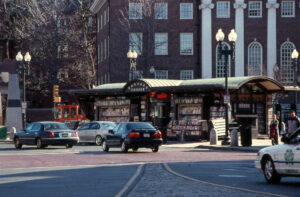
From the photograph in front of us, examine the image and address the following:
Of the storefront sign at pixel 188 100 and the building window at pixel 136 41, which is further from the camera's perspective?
the building window at pixel 136 41

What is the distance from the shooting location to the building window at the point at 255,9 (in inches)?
2579

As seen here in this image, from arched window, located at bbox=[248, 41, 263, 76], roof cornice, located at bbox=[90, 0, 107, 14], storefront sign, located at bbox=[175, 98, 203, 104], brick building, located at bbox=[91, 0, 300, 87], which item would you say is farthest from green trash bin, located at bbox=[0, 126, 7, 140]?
arched window, located at bbox=[248, 41, 263, 76]

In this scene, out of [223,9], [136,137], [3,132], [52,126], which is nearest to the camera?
[136,137]

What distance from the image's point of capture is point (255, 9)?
2584 inches

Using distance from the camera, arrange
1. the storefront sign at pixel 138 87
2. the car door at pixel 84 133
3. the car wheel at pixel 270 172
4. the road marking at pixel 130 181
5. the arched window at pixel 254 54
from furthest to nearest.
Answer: the arched window at pixel 254 54
the storefront sign at pixel 138 87
the car door at pixel 84 133
the car wheel at pixel 270 172
the road marking at pixel 130 181

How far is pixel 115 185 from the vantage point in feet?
49.7

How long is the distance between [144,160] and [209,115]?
19.4 m

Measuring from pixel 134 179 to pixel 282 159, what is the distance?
3.55 metres

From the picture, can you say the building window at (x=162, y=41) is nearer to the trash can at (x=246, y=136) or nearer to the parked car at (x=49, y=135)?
the parked car at (x=49, y=135)

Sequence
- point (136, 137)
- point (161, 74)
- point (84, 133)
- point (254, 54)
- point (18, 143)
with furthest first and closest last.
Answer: point (161, 74) → point (254, 54) → point (84, 133) → point (18, 143) → point (136, 137)

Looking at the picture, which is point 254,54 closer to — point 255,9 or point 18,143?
point 255,9

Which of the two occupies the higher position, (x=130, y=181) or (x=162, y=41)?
(x=162, y=41)

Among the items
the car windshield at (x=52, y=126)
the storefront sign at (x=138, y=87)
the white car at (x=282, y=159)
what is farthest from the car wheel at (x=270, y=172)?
the storefront sign at (x=138, y=87)

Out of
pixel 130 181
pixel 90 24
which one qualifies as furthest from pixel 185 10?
pixel 130 181
